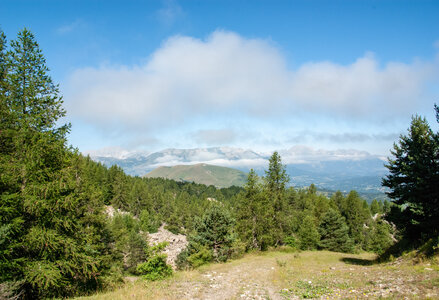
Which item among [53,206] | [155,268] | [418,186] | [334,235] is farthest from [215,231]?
[334,235]

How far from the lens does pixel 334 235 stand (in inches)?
1807

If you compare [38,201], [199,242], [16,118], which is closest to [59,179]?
[38,201]

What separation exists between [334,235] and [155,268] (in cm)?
4323

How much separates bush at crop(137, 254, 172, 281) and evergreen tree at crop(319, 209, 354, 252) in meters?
39.6

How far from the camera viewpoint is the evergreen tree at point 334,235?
44.4 metres

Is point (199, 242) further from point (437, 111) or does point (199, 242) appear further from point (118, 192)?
point (118, 192)

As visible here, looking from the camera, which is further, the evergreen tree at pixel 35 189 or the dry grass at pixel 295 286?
the evergreen tree at pixel 35 189

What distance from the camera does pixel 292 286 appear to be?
13.0 meters

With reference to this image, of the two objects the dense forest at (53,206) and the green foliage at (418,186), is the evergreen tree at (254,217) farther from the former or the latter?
the green foliage at (418,186)

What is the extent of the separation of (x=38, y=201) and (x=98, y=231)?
17511 millimetres

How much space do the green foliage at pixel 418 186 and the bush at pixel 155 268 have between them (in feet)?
66.9

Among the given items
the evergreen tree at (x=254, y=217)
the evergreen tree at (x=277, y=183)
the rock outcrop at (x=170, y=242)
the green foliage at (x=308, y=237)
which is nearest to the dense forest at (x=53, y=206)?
the evergreen tree at (x=254, y=217)

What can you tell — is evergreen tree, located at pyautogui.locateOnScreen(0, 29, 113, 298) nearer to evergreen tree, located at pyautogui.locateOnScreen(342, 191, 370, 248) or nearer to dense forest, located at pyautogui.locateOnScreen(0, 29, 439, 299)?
dense forest, located at pyautogui.locateOnScreen(0, 29, 439, 299)

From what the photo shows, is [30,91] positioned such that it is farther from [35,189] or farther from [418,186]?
[418,186]
